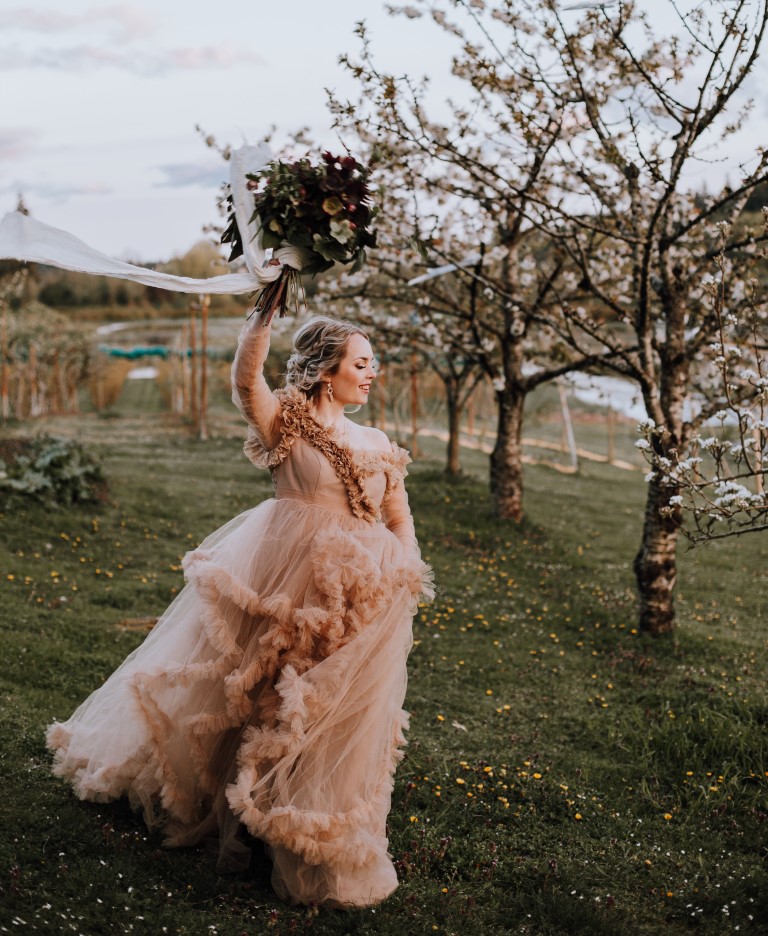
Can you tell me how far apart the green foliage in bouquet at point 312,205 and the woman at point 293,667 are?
1.29 feet

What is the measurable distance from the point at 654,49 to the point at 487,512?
669 cm

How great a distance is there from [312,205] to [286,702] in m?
1.95

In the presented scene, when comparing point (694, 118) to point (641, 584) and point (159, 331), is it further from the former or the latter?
point (159, 331)

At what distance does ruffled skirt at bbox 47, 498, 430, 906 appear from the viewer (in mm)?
3508

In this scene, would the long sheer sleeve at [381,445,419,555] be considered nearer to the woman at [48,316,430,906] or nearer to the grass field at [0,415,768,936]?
the woman at [48,316,430,906]

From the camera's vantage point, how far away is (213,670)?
360cm

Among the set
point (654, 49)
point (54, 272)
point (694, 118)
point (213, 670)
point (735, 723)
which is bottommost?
point (735, 723)

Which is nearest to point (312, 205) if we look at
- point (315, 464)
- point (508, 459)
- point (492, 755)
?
point (315, 464)

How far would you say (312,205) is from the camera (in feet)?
11.6

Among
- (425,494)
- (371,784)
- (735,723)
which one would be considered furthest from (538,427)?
(371,784)

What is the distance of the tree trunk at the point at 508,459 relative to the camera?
461 inches

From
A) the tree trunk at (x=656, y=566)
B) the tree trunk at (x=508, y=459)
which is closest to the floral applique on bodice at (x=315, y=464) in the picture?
the tree trunk at (x=656, y=566)

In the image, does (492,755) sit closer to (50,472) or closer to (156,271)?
(156,271)

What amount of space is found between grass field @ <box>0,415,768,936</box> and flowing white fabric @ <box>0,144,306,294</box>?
2.27 metres
